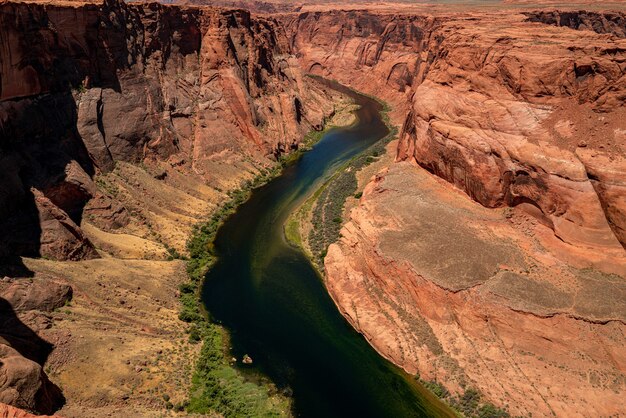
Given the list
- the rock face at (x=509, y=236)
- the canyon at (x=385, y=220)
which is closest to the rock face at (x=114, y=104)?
the canyon at (x=385, y=220)

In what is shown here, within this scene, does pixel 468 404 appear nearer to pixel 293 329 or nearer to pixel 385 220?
pixel 293 329

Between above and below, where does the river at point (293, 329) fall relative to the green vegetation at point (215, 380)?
below

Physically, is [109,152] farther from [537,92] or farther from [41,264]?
[537,92]

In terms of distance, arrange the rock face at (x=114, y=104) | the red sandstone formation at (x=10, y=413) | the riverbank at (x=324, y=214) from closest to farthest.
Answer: the red sandstone formation at (x=10, y=413), the rock face at (x=114, y=104), the riverbank at (x=324, y=214)

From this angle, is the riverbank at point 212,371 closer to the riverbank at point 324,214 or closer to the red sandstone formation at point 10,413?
the riverbank at point 324,214

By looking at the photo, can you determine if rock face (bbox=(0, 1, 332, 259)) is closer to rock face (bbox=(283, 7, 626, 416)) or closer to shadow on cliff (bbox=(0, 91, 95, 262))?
shadow on cliff (bbox=(0, 91, 95, 262))

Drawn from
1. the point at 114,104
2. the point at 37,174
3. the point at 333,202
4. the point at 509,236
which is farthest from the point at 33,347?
the point at 333,202
